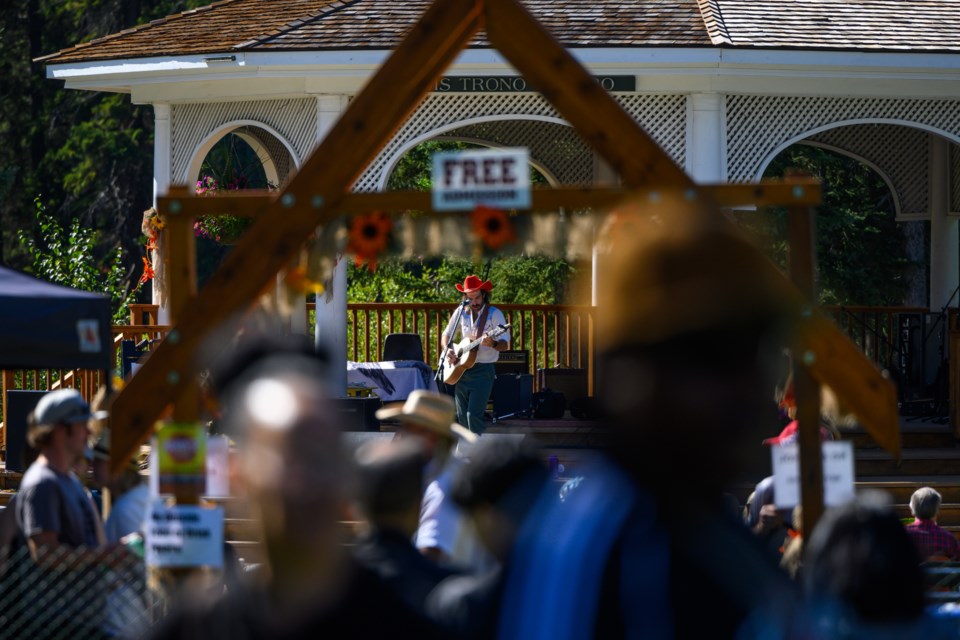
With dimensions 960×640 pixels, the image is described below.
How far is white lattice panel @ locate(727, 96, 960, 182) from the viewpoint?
13.6 m

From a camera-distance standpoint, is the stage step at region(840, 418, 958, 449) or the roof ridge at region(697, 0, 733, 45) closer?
the roof ridge at region(697, 0, 733, 45)

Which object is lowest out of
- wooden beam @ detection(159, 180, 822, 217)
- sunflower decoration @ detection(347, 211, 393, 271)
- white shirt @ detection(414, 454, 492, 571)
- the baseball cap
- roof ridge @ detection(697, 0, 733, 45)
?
white shirt @ detection(414, 454, 492, 571)

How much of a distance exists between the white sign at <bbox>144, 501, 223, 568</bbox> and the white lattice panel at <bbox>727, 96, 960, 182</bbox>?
9.47 m

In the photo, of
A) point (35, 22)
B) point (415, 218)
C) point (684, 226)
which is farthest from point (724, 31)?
point (35, 22)

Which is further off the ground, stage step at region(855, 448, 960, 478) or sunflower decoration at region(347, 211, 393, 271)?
sunflower decoration at region(347, 211, 393, 271)

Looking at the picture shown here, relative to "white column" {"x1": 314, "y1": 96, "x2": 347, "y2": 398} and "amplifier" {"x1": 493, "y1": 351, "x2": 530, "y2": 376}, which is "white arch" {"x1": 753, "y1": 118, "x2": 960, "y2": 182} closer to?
"amplifier" {"x1": 493, "y1": 351, "x2": 530, "y2": 376}

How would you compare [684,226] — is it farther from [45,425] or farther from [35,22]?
[35,22]

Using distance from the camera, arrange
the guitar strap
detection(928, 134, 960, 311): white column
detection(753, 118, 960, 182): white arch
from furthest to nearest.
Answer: detection(928, 134, 960, 311): white column, detection(753, 118, 960, 182): white arch, the guitar strap

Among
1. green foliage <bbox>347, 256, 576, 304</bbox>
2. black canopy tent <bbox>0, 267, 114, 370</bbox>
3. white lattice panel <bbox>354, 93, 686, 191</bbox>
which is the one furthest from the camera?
green foliage <bbox>347, 256, 576, 304</bbox>

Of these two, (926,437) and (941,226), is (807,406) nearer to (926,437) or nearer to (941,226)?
(926,437)

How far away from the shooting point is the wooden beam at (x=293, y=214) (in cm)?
505

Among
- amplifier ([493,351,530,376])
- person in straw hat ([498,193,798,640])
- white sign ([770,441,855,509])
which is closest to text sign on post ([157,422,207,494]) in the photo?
white sign ([770,441,855,509])

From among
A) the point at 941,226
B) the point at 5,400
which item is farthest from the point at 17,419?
the point at 941,226

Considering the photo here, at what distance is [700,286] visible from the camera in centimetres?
181
